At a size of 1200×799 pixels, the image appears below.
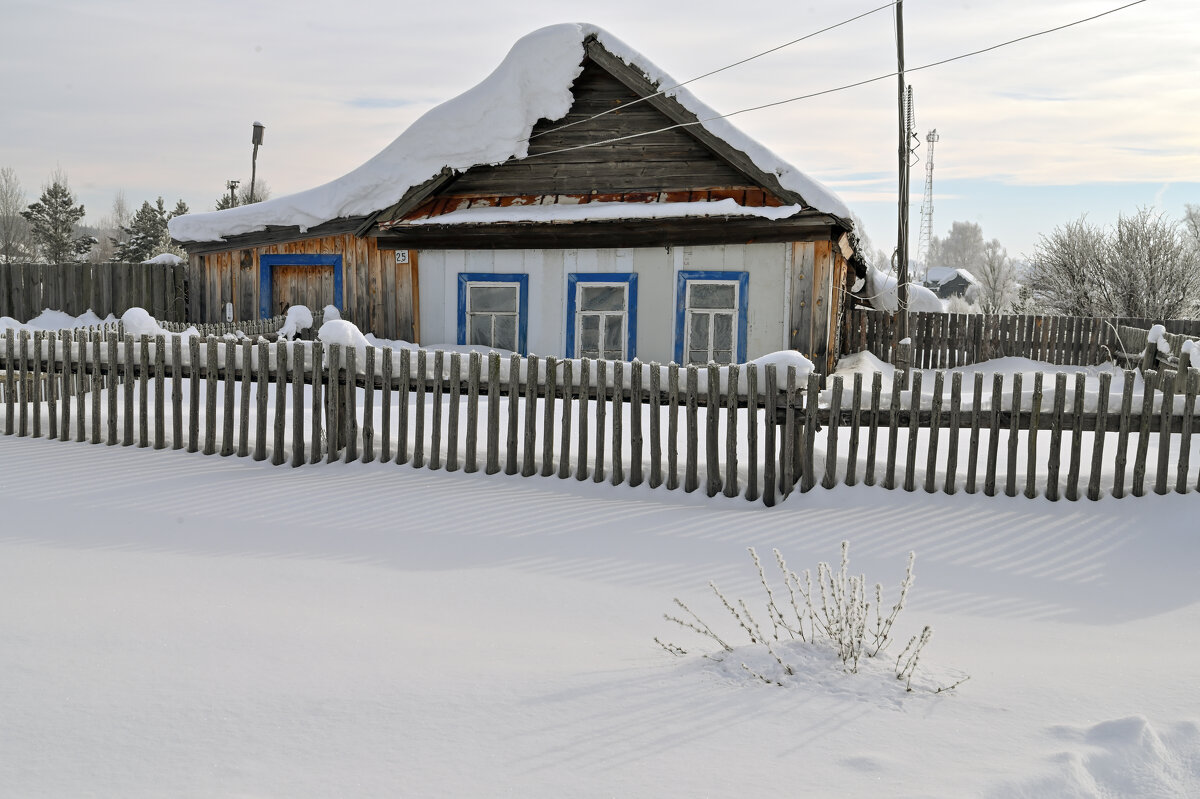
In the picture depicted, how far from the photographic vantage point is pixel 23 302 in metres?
24.7

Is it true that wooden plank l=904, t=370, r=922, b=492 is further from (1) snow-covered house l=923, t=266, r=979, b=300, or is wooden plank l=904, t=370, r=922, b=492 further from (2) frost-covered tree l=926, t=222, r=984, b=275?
(2) frost-covered tree l=926, t=222, r=984, b=275

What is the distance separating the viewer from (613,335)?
1540 centimetres

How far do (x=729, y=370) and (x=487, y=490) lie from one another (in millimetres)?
2300

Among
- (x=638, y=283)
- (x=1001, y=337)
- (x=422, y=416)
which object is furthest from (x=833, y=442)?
(x=1001, y=337)

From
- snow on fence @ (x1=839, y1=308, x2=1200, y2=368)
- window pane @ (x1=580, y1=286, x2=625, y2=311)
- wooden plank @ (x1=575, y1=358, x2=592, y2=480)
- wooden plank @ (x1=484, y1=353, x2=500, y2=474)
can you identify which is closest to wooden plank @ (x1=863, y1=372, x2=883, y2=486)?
wooden plank @ (x1=575, y1=358, x2=592, y2=480)

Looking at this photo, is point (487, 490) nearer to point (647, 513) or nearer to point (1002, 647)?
point (647, 513)

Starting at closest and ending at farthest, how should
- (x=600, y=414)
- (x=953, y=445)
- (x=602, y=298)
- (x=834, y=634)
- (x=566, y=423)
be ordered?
(x=834, y=634)
(x=953, y=445)
(x=600, y=414)
(x=566, y=423)
(x=602, y=298)

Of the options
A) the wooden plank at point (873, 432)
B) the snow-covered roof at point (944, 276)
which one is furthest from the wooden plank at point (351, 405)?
the snow-covered roof at point (944, 276)

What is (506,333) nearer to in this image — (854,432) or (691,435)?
(691,435)

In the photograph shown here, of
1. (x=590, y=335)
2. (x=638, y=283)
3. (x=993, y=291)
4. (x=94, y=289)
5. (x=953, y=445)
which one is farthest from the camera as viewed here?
(x=993, y=291)

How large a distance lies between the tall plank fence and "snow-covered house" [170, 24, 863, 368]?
7.69 m

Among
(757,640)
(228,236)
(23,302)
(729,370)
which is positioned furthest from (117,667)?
(23,302)

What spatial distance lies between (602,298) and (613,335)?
0.64 m

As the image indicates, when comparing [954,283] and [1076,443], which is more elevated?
[954,283]
